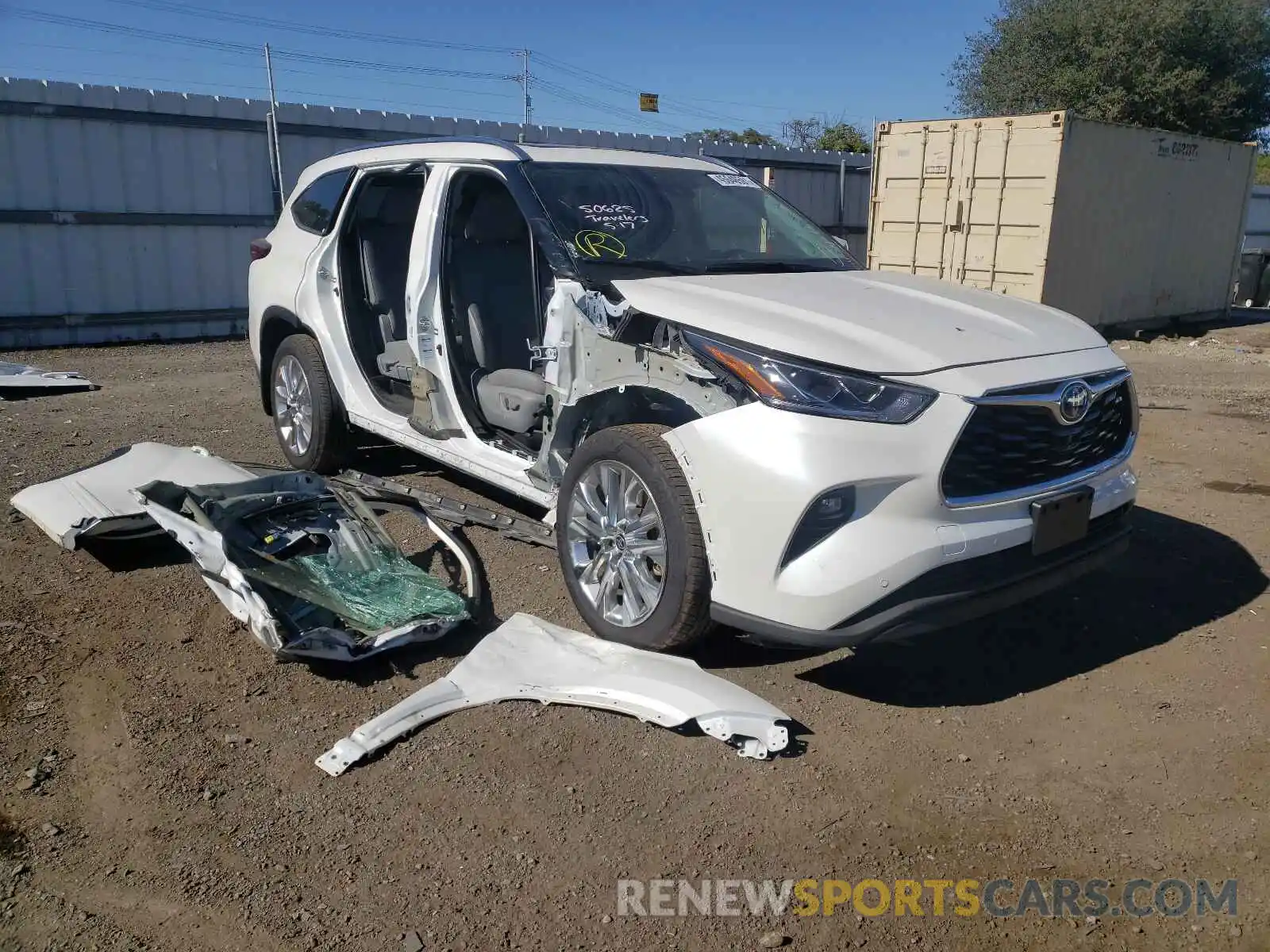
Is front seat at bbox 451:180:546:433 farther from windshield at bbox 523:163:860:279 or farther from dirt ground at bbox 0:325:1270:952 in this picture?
dirt ground at bbox 0:325:1270:952

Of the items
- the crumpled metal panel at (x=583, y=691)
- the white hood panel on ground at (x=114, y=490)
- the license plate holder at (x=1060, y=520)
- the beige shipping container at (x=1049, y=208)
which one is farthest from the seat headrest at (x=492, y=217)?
the beige shipping container at (x=1049, y=208)

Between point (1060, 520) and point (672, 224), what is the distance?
2131 mm

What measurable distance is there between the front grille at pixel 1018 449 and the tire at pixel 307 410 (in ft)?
12.3

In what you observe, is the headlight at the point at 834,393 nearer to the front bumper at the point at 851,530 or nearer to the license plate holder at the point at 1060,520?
the front bumper at the point at 851,530

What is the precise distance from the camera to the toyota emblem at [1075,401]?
11.7ft

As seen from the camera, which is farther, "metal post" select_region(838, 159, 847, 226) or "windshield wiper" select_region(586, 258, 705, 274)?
"metal post" select_region(838, 159, 847, 226)

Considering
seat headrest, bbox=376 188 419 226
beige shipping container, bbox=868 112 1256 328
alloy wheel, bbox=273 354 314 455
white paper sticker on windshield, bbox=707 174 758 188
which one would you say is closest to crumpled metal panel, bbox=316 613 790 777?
white paper sticker on windshield, bbox=707 174 758 188

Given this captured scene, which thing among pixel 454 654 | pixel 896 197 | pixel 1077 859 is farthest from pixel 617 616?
pixel 896 197

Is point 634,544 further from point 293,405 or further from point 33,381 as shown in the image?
point 33,381

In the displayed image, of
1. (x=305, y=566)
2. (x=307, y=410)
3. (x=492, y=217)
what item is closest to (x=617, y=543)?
(x=305, y=566)

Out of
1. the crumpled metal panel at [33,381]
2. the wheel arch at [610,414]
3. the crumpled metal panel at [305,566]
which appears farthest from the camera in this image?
the crumpled metal panel at [33,381]

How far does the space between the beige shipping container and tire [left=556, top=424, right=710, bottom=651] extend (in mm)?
8822

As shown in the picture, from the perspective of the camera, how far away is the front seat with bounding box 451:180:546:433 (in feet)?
16.8

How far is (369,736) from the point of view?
3.29 meters
